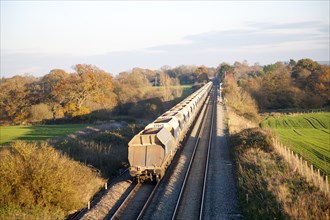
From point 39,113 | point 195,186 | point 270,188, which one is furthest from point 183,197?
point 39,113

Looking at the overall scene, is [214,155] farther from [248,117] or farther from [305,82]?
[305,82]

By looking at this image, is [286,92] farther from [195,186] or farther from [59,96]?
[195,186]

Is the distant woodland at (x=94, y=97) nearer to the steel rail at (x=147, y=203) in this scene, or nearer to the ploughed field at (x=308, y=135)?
the ploughed field at (x=308, y=135)

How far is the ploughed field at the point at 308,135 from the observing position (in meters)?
26.8

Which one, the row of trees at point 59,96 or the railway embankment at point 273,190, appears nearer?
the railway embankment at point 273,190

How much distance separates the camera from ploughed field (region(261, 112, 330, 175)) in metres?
26.8

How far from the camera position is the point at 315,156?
1073 inches

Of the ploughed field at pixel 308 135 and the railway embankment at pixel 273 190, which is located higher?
the railway embankment at pixel 273 190

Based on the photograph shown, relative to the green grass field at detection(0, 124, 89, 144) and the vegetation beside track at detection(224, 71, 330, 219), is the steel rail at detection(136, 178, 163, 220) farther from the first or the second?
the green grass field at detection(0, 124, 89, 144)

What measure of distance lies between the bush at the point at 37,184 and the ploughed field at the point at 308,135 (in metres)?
16.5

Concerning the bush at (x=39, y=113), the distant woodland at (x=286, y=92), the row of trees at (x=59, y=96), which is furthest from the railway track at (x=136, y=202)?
the distant woodland at (x=286, y=92)

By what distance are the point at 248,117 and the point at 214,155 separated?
103 feet

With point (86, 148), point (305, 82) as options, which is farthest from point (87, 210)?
point (305, 82)

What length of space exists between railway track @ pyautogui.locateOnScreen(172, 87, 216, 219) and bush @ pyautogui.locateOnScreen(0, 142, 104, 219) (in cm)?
440
